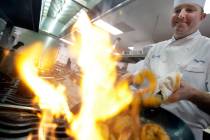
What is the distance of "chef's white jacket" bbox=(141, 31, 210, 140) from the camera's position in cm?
144

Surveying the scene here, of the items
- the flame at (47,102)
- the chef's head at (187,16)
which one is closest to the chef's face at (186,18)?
the chef's head at (187,16)

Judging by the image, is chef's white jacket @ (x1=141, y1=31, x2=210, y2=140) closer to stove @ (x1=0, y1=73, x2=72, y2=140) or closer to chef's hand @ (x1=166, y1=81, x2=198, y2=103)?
chef's hand @ (x1=166, y1=81, x2=198, y2=103)

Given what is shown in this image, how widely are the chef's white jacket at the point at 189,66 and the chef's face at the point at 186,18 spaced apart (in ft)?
0.27

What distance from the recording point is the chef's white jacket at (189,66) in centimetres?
144

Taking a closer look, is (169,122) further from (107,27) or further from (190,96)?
(107,27)

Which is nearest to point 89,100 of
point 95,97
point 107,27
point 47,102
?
point 95,97

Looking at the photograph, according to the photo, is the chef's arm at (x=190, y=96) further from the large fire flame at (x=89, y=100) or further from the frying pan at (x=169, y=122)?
the large fire flame at (x=89, y=100)

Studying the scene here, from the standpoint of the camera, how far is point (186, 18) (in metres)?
1.62

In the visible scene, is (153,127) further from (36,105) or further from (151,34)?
(151,34)

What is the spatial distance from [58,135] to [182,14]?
141 centimetres

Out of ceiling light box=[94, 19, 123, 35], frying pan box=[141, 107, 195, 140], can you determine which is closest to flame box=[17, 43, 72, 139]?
frying pan box=[141, 107, 195, 140]

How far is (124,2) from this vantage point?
1.98 m

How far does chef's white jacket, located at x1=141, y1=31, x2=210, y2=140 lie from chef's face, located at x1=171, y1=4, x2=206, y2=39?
0.08 m

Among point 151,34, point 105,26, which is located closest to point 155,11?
point 151,34
